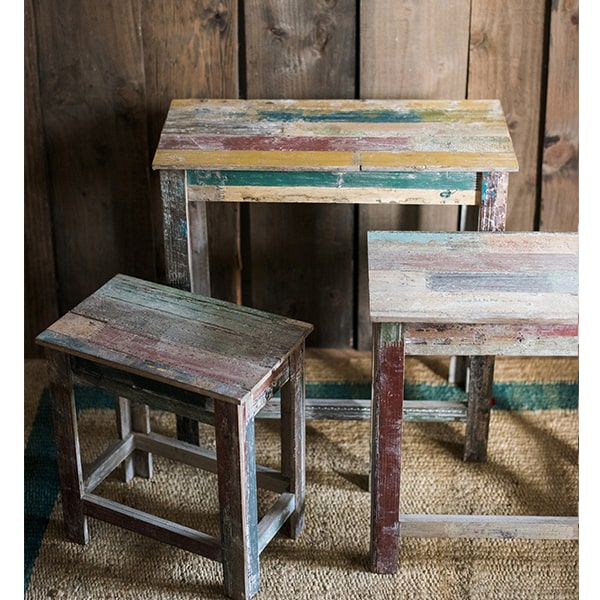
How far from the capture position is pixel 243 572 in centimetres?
205

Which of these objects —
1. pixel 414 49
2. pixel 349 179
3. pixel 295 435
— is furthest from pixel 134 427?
pixel 414 49

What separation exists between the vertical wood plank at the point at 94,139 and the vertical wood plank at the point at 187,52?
3 centimetres

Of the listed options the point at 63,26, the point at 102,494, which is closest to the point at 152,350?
the point at 102,494

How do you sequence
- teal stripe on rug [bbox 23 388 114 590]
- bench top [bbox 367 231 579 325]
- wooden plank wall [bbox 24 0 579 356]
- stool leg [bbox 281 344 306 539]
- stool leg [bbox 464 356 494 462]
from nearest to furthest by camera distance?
bench top [bbox 367 231 579 325] → stool leg [bbox 281 344 306 539] → teal stripe on rug [bbox 23 388 114 590] → stool leg [bbox 464 356 494 462] → wooden plank wall [bbox 24 0 579 356]

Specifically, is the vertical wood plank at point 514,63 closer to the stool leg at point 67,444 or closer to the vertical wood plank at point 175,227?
the vertical wood plank at point 175,227

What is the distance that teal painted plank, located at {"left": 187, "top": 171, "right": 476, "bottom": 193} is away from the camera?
213 centimetres

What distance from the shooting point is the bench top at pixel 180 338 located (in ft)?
6.27

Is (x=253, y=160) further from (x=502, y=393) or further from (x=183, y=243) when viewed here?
(x=502, y=393)

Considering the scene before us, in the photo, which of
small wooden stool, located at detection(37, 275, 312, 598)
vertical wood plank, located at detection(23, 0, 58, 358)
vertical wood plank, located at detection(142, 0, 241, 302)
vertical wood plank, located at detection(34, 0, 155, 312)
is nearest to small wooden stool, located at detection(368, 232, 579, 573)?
small wooden stool, located at detection(37, 275, 312, 598)

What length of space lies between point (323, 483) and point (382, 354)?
2.18 ft

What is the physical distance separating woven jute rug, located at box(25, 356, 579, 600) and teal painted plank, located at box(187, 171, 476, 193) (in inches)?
30.1

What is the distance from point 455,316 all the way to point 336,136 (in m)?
0.62

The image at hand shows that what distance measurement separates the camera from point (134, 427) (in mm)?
2412

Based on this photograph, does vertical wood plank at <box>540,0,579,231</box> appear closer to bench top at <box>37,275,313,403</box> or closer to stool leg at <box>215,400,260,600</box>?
bench top at <box>37,275,313,403</box>
